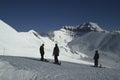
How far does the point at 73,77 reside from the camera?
17.3m

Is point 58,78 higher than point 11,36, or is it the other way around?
point 11,36

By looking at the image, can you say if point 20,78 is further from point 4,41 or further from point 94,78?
point 4,41

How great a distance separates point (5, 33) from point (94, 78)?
6142 cm

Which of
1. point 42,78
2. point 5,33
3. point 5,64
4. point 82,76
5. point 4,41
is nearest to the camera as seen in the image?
point 42,78

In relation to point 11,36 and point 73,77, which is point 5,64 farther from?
point 11,36

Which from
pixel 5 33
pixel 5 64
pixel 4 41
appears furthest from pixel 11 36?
pixel 5 64

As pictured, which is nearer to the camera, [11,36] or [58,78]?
[58,78]

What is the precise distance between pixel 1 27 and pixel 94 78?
63958 millimetres

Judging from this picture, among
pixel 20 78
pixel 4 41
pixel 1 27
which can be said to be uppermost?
pixel 1 27

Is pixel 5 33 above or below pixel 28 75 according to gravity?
above

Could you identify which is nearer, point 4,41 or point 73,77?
point 73,77

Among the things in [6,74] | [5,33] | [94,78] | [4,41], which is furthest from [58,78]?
[5,33]

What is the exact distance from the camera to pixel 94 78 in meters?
17.2

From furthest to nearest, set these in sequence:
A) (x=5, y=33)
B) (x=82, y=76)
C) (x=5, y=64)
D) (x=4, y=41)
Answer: (x=5, y=33) < (x=4, y=41) < (x=5, y=64) < (x=82, y=76)
